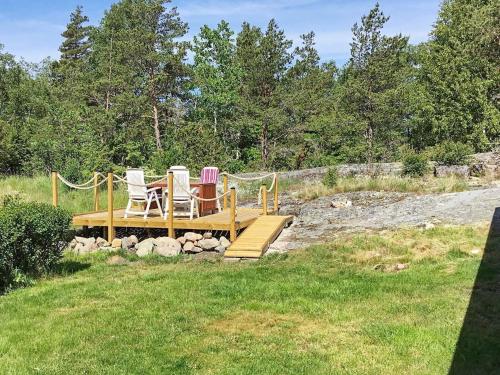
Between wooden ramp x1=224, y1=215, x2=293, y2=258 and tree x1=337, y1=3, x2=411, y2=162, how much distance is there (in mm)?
15991

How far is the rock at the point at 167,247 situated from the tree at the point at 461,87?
2167 centimetres

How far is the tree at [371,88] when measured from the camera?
24172mm

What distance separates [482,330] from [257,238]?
179 inches

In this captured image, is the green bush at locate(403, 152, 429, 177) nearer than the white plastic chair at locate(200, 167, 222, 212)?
No

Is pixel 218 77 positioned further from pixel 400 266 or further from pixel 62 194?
pixel 400 266

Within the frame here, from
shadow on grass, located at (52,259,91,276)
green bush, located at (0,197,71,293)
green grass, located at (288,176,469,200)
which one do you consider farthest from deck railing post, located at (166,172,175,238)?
green grass, located at (288,176,469,200)

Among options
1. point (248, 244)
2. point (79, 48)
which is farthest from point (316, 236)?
point (79, 48)

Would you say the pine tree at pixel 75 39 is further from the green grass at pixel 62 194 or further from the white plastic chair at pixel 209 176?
the white plastic chair at pixel 209 176

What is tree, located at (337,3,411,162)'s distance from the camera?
2417 centimetres

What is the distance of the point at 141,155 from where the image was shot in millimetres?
25562

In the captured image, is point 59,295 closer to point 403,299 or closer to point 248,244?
point 248,244

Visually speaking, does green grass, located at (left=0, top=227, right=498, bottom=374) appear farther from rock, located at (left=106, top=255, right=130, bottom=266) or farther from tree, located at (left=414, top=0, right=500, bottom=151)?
→ tree, located at (left=414, top=0, right=500, bottom=151)

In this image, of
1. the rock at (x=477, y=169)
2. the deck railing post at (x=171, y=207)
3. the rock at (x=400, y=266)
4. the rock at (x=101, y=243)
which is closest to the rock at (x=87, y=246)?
the rock at (x=101, y=243)

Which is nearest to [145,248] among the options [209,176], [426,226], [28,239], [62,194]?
[28,239]
